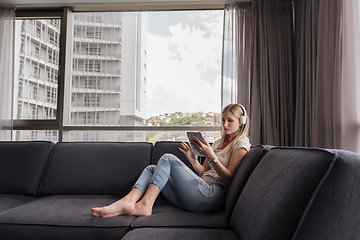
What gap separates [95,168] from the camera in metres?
2.20

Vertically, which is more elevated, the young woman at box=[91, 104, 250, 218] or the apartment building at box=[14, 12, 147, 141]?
the apartment building at box=[14, 12, 147, 141]

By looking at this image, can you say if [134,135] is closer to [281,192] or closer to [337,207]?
[281,192]

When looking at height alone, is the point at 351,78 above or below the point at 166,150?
above

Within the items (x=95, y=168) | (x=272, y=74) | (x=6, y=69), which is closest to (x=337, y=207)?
(x=95, y=168)

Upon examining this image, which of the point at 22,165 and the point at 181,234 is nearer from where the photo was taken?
the point at 181,234

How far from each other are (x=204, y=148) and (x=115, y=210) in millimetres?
621

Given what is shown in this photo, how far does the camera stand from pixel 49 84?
370 centimetres

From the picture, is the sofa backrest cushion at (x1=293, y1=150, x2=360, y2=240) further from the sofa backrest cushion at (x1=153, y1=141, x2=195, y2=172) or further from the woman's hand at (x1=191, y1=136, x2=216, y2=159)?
the sofa backrest cushion at (x1=153, y1=141, x2=195, y2=172)

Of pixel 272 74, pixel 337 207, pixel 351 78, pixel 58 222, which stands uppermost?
pixel 272 74

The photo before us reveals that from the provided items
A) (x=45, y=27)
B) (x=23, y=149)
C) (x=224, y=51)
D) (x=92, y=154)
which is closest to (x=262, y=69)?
(x=224, y=51)

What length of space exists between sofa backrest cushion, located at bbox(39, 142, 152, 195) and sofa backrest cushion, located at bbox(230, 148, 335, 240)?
110cm

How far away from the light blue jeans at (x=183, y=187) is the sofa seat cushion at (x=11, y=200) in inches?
31.9

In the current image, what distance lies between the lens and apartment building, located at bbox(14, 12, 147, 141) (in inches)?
144

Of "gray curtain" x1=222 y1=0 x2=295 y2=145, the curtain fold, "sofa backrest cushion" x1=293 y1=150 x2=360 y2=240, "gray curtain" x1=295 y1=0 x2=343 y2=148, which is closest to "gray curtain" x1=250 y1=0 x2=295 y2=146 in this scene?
"gray curtain" x1=222 y1=0 x2=295 y2=145
